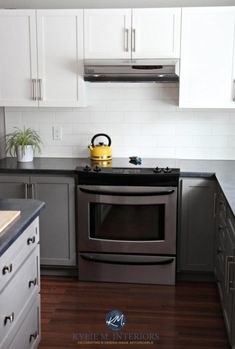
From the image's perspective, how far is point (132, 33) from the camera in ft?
12.1

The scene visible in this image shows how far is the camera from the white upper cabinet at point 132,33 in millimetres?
3654

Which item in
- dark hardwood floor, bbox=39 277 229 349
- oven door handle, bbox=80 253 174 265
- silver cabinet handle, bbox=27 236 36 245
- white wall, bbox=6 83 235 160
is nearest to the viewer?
silver cabinet handle, bbox=27 236 36 245

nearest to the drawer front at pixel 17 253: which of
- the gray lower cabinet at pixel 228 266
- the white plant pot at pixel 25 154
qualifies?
the gray lower cabinet at pixel 228 266

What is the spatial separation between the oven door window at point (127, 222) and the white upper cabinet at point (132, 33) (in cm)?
124

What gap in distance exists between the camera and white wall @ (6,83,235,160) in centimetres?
407

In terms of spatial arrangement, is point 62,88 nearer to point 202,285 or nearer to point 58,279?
point 58,279

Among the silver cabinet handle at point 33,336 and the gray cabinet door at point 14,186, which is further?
the gray cabinet door at point 14,186

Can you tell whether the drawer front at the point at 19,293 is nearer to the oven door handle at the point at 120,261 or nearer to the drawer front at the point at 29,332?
the drawer front at the point at 29,332

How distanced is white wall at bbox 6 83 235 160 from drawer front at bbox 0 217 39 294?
187 cm

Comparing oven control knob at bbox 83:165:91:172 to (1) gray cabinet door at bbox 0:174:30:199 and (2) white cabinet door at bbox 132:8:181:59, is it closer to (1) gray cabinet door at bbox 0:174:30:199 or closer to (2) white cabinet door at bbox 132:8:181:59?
(1) gray cabinet door at bbox 0:174:30:199

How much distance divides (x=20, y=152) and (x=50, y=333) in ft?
5.44

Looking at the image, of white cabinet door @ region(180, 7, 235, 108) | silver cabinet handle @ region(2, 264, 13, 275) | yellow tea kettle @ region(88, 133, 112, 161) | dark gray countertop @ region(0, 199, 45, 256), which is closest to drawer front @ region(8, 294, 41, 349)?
silver cabinet handle @ region(2, 264, 13, 275)

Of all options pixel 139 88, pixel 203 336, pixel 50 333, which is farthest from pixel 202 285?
pixel 139 88

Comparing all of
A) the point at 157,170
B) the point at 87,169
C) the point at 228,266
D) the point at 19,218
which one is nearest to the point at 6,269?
the point at 19,218
